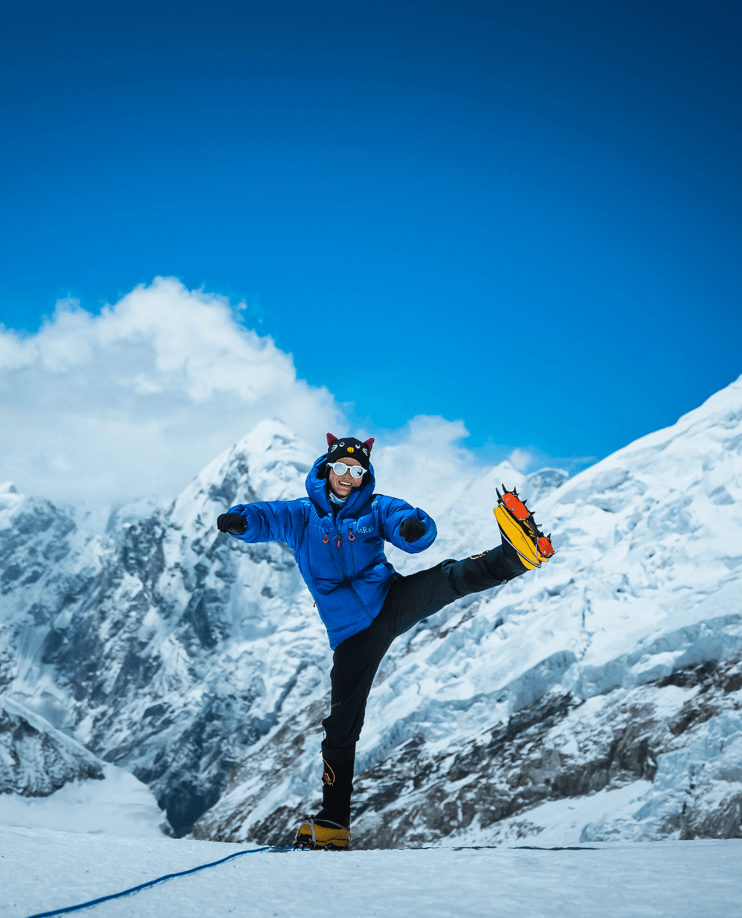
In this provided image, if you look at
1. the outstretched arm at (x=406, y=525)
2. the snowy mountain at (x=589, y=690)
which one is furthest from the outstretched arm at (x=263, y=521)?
the snowy mountain at (x=589, y=690)

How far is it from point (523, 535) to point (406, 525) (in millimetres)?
849

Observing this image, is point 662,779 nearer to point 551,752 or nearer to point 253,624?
point 551,752

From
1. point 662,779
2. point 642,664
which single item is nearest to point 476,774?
point 642,664

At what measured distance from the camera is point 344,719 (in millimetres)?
5285

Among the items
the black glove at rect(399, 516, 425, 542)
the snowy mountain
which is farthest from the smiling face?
the snowy mountain

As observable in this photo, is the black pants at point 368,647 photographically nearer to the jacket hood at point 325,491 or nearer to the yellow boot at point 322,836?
the yellow boot at point 322,836

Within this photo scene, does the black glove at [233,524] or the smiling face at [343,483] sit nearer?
the black glove at [233,524]

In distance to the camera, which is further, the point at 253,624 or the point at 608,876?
the point at 253,624

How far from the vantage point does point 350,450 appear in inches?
226

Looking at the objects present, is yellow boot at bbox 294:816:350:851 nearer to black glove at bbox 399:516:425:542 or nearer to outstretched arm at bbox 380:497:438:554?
outstretched arm at bbox 380:497:438:554

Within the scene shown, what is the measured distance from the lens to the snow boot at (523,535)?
4.61 m

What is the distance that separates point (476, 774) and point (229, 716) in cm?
13141

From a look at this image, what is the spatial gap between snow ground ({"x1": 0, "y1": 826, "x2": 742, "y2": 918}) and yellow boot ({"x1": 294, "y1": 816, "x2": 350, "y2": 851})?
1.44m

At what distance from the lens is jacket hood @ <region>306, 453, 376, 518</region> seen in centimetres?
546
